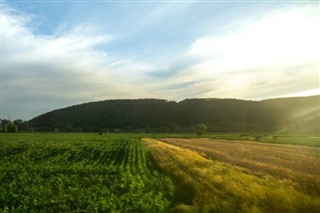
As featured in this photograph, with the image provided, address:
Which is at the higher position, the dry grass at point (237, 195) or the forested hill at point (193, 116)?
the forested hill at point (193, 116)

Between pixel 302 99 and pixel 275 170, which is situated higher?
pixel 302 99

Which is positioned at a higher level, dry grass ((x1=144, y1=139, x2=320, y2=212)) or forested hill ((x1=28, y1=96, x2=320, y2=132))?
forested hill ((x1=28, y1=96, x2=320, y2=132))

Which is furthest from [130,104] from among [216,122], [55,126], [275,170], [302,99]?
[275,170]

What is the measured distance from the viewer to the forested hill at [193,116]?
6038 inches

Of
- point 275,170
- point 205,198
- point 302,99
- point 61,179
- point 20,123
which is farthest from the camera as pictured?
point 20,123

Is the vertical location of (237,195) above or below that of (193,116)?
below

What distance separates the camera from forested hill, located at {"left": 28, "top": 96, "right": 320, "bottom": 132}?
153 metres

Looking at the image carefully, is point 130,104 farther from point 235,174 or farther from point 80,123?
point 235,174

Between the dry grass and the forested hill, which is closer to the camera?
the dry grass

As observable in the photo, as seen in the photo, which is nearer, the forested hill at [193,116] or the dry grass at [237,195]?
the dry grass at [237,195]

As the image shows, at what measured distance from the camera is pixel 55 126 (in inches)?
7475

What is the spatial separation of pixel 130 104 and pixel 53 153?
151 m

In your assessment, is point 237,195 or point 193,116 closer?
point 237,195

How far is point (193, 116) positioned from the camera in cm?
17625
